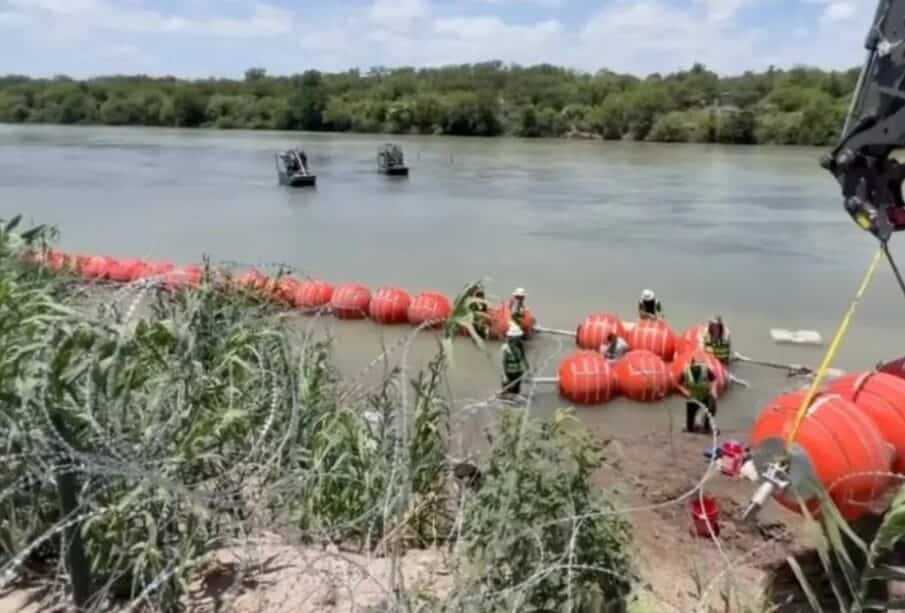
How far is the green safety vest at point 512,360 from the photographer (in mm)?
11969

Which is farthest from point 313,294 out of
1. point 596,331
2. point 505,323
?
point 596,331

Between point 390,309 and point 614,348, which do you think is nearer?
point 614,348

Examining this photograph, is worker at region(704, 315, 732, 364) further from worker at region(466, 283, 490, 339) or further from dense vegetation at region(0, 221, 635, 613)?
dense vegetation at region(0, 221, 635, 613)

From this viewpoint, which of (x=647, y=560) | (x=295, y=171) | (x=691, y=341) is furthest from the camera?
(x=295, y=171)

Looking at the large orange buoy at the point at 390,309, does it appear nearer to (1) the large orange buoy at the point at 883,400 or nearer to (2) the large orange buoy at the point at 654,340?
(2) the large orange buoy at the point at 654,340

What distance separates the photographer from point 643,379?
1436 cm

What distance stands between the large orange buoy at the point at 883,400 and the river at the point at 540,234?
2.09m

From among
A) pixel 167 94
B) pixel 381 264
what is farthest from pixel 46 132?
pixel 381 264

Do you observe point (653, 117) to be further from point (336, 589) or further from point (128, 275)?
point (336, 589)

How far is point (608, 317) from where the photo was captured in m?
17.2

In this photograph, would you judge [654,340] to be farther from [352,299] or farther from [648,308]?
[352,299]

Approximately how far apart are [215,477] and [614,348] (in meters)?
11.1

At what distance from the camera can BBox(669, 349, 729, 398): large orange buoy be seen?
46.1 ft

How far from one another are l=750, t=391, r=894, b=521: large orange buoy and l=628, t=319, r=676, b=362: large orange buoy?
945cm
